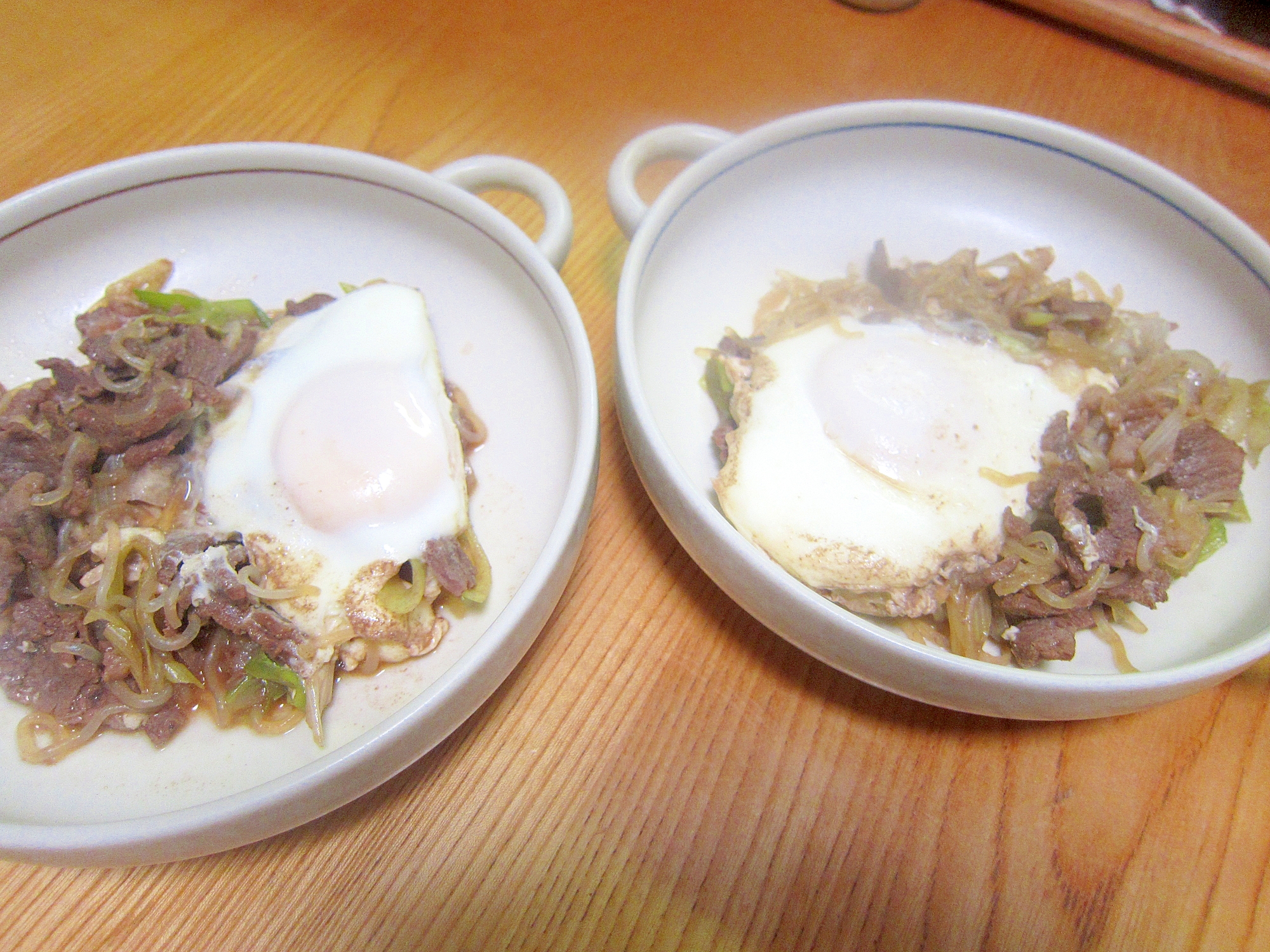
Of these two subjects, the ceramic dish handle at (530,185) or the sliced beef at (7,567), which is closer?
the sliced beef at (7,567)

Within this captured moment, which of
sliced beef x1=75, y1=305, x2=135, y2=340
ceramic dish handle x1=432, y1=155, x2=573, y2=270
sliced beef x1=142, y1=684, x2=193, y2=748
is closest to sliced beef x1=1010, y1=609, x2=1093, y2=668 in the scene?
ceramic dish handle x1=432, y1=155, x2=573, y2=270

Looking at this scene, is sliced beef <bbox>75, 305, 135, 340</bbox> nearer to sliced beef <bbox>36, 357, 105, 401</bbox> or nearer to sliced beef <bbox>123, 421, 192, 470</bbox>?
sliced beef <bbox>36, 357, 105, 401</bbox>

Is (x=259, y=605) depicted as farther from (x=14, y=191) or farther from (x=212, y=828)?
(x=14, y=191)

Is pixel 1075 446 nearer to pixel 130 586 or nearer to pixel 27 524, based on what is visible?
pixel 130 586

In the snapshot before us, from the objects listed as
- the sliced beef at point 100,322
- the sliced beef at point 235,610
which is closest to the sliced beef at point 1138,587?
the sliced beef at point 235,610

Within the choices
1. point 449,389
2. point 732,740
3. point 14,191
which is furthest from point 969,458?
point 14,191

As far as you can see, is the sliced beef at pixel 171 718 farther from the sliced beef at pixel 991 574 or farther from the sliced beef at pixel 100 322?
the sliced beef at pixel 991 574
